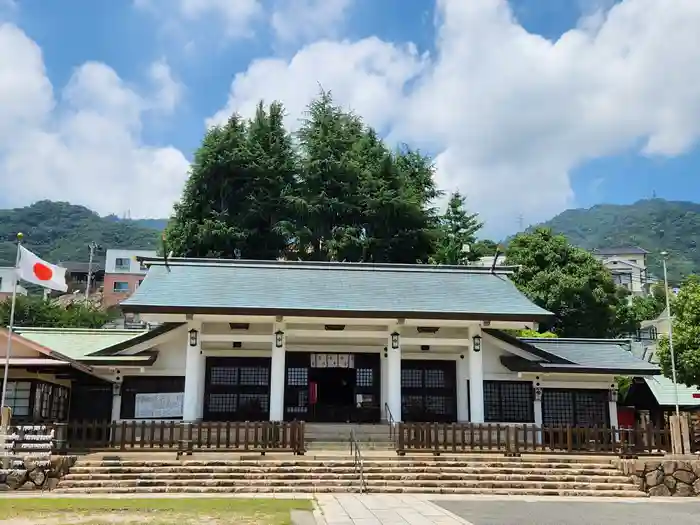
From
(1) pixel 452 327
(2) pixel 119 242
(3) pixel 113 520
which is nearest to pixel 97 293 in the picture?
(2) pixel 119 242

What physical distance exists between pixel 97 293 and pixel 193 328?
58.2 m

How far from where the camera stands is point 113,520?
1006cm

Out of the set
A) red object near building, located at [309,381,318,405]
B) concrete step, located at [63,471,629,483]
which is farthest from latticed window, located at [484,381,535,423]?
red object near building, located at [309,381,318,405]

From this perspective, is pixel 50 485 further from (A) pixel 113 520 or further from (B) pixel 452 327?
(B) pixel 452 327

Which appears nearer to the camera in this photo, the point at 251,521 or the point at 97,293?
the point at 251,521

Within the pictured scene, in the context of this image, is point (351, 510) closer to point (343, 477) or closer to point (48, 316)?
point (343, 477)

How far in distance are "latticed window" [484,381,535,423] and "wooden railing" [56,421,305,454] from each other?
7514 mm

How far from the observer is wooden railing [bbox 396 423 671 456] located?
16.5 metres

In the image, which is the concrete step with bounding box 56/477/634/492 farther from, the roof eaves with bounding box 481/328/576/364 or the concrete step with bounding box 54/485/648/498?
the roof eaves with bounding box 481/328/576/364

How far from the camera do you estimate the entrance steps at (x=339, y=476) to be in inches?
560

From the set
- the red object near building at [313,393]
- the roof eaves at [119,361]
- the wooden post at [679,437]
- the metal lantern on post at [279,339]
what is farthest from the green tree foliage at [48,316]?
the wooden post at [679,437]

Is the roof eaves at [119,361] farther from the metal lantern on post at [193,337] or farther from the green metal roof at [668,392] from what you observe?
the green metal roof at [668,392]

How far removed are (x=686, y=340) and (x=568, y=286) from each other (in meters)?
13.2

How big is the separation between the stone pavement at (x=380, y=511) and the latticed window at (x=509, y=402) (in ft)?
26.0
